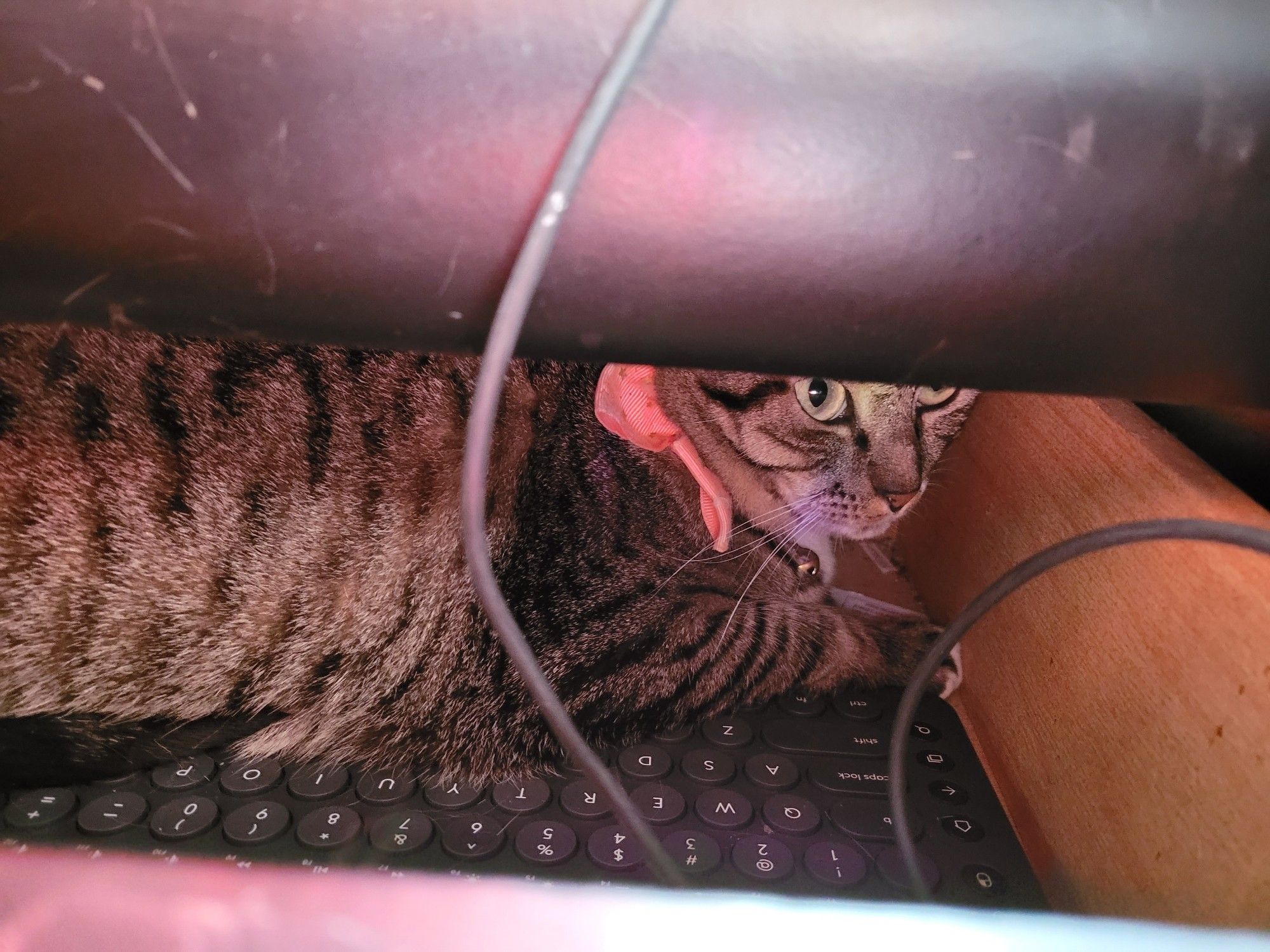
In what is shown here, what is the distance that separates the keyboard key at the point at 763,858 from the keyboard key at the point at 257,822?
33 cm

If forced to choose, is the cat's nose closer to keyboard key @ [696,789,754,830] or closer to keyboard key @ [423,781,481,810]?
keyboard key @ [696,789,754,830]

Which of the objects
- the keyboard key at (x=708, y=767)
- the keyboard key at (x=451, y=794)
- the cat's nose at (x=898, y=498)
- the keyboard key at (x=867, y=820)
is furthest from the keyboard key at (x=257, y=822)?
the cat's nose at (x=898, y=498)

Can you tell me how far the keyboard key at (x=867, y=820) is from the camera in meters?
0.55

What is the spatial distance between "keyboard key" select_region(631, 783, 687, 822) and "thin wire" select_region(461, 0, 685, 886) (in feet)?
0.48

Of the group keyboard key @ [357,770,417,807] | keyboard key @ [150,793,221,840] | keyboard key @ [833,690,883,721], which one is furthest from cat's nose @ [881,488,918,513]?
keyboard key @ [150,793,221,840]

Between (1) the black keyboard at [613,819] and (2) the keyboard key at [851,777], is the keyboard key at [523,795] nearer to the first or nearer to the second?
(1) the black keyboard at [613,819]

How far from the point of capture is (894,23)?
13.0 inches

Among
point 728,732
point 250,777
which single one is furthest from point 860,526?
point 250,777

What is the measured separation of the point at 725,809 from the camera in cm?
57

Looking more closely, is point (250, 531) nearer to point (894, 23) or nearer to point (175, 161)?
point (175, 161)

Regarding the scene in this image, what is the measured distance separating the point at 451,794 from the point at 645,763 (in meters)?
0.16

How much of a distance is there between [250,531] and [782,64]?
638 millimetres

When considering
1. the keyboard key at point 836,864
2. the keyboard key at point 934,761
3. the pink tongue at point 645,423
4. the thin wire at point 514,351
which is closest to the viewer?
the thin wire at point 514,351

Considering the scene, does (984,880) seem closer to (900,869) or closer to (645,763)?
(900,869)
